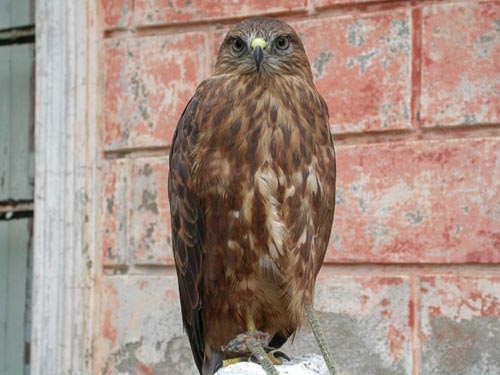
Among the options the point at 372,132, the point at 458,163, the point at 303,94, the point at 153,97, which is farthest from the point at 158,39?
the point at 303,94

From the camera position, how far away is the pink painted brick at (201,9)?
5277 millimetres

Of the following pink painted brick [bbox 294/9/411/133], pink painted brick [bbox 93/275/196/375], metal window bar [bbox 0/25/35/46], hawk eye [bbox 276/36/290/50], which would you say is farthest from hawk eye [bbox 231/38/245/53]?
metal window bar [bbox 0/25/35/46]

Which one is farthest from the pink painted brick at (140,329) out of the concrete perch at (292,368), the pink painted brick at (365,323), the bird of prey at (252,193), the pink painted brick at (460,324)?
the concrete perch at (292,368)

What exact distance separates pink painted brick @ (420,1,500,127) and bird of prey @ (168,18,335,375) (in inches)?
54.1

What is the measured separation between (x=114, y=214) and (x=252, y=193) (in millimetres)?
2136

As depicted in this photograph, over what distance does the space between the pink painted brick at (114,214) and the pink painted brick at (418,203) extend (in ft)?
3.38

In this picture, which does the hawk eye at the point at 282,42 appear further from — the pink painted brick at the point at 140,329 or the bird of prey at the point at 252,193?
the pink painted brick at the point at 140,329

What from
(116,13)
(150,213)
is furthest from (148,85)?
(150,213)

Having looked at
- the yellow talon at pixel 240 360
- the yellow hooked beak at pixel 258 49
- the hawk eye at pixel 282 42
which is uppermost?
the hawk eye at pixel 282 42

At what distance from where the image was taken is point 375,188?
197 inches

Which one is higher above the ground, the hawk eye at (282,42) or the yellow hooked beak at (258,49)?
the hawk eye at (282,42)

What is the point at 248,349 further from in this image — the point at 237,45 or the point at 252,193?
the point at 237,45

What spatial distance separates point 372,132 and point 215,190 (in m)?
1.70

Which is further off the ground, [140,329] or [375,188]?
[375,188]
